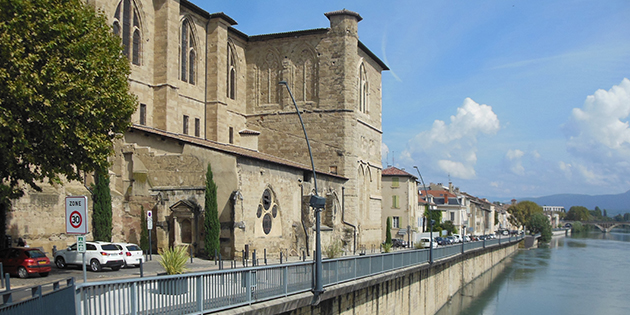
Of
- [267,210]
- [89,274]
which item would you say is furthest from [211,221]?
[89,274]

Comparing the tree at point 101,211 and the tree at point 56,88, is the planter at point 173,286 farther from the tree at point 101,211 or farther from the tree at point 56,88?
the tree at point 101,211

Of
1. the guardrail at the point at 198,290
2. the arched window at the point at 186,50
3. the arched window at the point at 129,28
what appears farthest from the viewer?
the arched window at the point at 186,50

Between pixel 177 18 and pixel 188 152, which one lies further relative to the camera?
pixel 177 18

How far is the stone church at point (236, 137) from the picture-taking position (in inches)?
1249

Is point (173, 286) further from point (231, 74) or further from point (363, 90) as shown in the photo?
point (363, 90)

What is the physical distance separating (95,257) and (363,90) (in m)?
36.2

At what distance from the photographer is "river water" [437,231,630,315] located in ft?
142

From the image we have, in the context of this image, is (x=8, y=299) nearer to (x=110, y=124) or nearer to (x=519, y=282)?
(x=110, y=124)

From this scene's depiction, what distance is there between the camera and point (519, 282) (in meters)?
60.1

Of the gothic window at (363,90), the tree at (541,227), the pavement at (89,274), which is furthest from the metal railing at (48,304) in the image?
the tree at (541,227)

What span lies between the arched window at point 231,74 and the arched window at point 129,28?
41.7 feet

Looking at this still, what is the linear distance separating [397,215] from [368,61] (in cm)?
2440

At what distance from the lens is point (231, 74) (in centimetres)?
5216


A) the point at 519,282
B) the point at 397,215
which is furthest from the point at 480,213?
the point at 519,282
